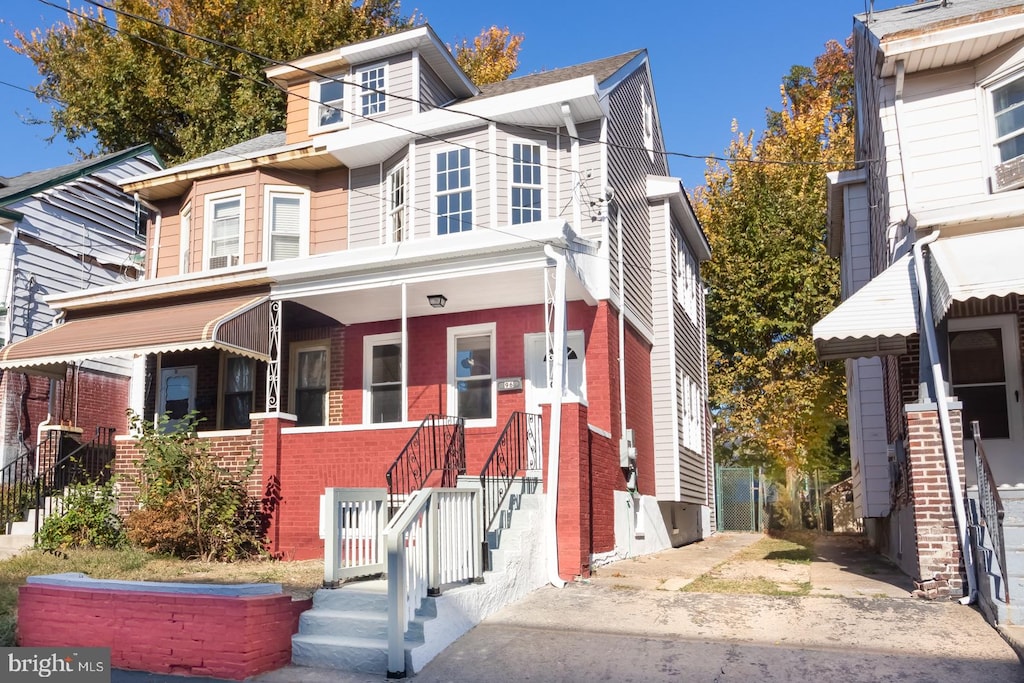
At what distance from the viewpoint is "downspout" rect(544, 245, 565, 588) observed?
1038 cm

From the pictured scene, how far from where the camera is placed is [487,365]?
48.3 feet

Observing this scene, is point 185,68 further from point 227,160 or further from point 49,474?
point 49,474

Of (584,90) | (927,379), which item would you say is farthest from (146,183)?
(927,379)

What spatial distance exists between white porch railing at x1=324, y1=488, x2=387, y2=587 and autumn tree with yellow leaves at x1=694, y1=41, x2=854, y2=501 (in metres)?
19.0

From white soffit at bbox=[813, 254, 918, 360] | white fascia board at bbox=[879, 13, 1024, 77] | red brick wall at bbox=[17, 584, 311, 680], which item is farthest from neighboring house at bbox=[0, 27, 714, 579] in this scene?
red brick wall at bbox=[17, 584, 311, 680]

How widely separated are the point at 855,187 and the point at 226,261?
1158 cm

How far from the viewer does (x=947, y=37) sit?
10.8m

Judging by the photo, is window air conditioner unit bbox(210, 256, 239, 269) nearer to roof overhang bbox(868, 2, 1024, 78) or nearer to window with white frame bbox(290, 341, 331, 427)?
window with white frame bbox(290, 341, 331, 427)

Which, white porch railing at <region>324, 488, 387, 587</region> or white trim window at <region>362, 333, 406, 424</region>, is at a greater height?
white trim window at <region>362, 333, 406, 424</region>

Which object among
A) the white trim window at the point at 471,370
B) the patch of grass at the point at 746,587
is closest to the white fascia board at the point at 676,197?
the white trim window at the point at 471,370

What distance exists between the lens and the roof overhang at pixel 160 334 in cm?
1308

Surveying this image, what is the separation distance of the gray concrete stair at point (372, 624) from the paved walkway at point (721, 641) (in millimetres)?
126

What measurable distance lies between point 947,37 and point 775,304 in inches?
621

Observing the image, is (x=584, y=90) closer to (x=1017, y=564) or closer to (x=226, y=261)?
(x=226, y=261)
